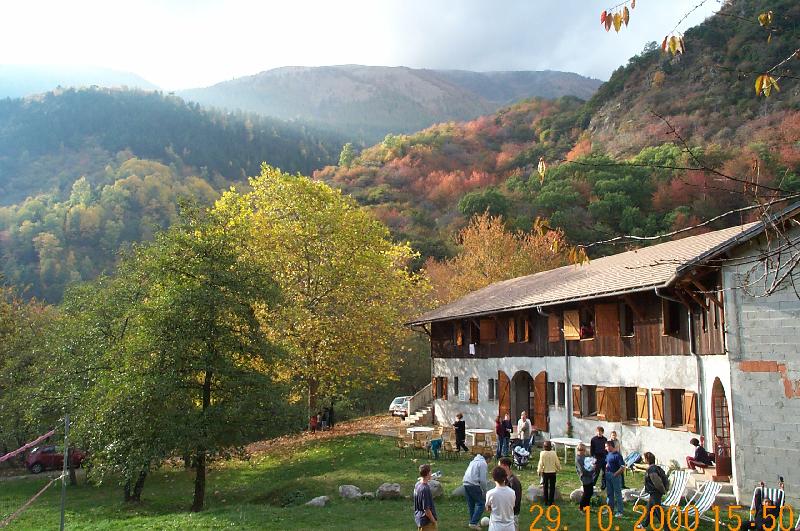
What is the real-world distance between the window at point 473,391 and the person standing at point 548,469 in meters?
15.3

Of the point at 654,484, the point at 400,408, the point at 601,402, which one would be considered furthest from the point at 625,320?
the point at 400,408

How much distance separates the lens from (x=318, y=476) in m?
21.0

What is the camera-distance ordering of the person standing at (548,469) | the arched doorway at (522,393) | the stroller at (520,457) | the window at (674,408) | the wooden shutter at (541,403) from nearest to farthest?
the person standing at (548,469), the window at (674,408), the stroller at (520,457), the wooden shutter at (541,403), the arched doorway at (522,393)

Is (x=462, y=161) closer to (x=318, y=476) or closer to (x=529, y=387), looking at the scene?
(x=529, y=387)

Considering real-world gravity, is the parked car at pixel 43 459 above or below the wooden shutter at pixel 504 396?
below

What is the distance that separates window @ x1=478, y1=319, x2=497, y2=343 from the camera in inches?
1113

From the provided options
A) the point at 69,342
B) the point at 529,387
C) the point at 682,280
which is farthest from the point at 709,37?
the point at 69,342

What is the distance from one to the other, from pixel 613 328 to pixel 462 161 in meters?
82.6

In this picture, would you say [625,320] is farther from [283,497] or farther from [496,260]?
[496,260]

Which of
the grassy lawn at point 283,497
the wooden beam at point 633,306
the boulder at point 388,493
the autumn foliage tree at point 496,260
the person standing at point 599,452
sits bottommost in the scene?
the grassy lawn at point 283,497

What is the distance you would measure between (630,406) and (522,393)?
7579 mm

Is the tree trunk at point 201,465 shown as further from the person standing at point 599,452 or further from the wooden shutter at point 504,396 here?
the wooden shutter at point 504,396

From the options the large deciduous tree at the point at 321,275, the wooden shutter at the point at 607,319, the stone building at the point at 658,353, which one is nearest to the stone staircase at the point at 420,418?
the stone building at the point at 658,353

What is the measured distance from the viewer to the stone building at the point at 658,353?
1423 cm
